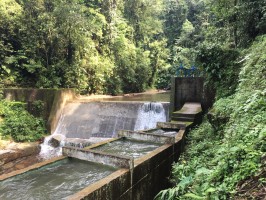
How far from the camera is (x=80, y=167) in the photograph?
16.9 ft

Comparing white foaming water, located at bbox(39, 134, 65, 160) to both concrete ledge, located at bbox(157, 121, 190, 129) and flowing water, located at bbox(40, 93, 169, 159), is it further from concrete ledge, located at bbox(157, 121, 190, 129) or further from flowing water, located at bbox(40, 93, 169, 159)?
concrete ledge, located at bbox(157, 121, 190, 129)

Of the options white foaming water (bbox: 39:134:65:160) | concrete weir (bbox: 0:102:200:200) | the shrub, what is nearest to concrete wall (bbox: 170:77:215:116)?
concrete weir (bbox: 0:102:200:200)

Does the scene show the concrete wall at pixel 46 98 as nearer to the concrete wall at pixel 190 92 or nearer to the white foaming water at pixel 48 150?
the white foaming water at pixel 48 150

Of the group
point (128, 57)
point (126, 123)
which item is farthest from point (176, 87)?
point (128, 57)

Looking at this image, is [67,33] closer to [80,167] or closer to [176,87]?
[176,87]

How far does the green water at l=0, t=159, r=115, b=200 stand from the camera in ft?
13.3

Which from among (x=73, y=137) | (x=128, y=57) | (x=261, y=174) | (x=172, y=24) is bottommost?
(x=73, y=137)

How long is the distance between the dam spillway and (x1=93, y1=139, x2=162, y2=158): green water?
4241 millimetres

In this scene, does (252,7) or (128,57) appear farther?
(128,57)

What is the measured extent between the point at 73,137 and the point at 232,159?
9614 mm

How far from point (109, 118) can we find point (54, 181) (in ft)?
24.9

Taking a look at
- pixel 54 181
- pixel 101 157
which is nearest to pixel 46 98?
pixel 101 157

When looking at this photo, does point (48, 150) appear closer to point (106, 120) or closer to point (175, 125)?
point (106, 120)

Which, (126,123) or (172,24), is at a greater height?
(172,24)
